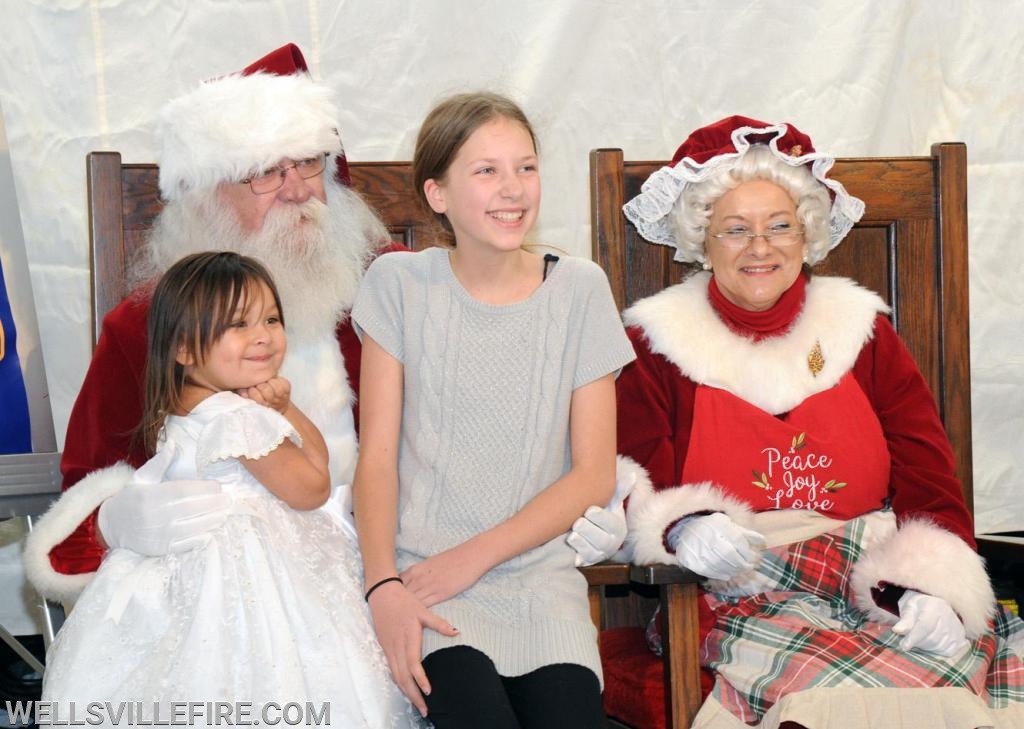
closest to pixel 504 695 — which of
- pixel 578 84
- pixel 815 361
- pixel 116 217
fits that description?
pixel 815 361

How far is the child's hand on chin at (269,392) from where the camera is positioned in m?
2.22

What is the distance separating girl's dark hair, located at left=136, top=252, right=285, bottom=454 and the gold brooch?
45.6 inches

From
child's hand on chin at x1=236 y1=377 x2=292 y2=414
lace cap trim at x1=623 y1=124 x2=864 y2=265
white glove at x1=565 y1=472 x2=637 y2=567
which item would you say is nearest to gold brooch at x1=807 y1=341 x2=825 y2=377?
lace cap trim at x1=623 y1=124 x2=864 y2=265

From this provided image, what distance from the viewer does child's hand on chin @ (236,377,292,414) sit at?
2217mm

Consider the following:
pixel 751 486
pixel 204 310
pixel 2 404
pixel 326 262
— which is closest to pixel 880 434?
pixel 751 486

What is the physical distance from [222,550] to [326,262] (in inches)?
29.2

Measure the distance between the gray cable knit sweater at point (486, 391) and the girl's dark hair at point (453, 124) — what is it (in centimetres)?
20

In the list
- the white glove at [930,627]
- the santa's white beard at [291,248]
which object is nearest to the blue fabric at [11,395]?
the santa's white beard at [291,248]

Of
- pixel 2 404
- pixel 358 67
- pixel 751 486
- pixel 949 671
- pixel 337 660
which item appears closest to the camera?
pixel 337 660

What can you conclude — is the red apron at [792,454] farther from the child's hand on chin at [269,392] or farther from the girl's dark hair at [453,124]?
the child's hand on chin at [269,392]

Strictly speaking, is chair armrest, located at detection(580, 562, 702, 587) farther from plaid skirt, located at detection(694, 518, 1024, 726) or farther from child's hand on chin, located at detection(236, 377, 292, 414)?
child's hand on chin, located at detection(236, 377, 292, 414)

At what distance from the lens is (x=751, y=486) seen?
247 centimetres

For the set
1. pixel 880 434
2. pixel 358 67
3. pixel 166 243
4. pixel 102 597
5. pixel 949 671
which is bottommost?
pixel 949 671

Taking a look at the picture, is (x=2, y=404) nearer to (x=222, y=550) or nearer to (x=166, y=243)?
(x=166, y=243)
